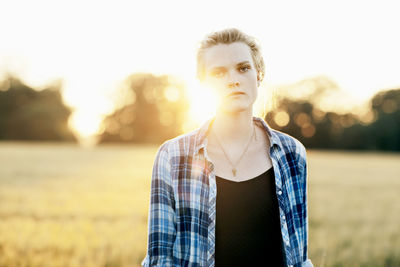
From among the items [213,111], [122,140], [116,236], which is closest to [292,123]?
[122,140]

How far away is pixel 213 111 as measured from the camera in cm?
211

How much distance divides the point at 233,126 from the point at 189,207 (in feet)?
1.58

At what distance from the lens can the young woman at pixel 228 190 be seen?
1761 mm

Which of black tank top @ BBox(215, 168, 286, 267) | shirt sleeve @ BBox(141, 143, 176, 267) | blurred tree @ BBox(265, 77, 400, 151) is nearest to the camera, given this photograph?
shirt sleeve @ BBox(141, 143, 176, 267)

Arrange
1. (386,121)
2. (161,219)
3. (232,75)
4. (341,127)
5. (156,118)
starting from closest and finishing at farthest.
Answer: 1. (161,219)
2. (232,75)
3. (386,121)
4. (341,127)
5. (156,118)

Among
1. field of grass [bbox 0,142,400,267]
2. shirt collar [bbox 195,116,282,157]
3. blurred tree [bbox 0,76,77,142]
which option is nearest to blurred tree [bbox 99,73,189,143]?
blurred tree [bbox 0,76,77,142]

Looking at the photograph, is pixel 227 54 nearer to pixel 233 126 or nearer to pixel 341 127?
pixel 233 126

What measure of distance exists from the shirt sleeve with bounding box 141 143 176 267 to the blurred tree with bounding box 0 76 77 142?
43.8 metres

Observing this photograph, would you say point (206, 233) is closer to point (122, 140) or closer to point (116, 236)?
point (116, 236)

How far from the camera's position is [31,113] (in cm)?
4238

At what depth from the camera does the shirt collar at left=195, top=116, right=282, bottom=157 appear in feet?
6.25

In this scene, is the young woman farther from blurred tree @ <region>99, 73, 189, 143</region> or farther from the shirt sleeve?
blurred tree @ <region>99, 73, 189, 143</region>

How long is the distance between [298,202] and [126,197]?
813cm

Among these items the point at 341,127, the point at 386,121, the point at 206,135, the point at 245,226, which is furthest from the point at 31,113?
the point at 245,226
